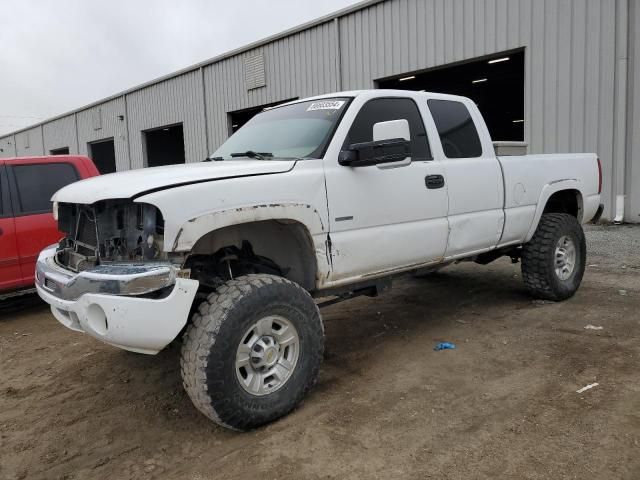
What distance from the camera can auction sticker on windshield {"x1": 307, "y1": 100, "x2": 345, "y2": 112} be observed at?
12.8ft

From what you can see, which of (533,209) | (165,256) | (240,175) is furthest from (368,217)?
(533,209)

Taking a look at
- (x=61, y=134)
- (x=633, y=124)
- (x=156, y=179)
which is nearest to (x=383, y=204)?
(x=156, y=179)

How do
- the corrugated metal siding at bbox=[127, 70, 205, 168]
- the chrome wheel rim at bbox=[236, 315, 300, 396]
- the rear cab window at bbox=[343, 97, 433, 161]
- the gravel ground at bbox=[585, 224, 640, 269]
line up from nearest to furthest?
the chrome wheel rim at bbox=[236, 315, 300, 396]
the rear cab window at bbox=[343, 97, 433, 161]
the gravel ground at bbox=[585, 224, 640, 269]
the corrugated metal siding at bbox=[127, 70, 205, 168]

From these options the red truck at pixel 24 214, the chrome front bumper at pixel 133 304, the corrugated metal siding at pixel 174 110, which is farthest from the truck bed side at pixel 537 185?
the corrugated metal siding at pixel 174 110

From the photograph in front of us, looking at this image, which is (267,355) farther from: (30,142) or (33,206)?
(30,142)

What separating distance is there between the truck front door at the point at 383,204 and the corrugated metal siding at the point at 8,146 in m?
46.3

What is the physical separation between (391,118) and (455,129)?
0.80 metres

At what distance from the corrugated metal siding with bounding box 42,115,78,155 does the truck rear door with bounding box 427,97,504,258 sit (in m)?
30.6

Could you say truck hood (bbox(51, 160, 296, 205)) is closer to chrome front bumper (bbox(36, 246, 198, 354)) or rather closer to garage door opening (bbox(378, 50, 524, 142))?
chrome front bumper (bbox(36, 246, 198, 354))

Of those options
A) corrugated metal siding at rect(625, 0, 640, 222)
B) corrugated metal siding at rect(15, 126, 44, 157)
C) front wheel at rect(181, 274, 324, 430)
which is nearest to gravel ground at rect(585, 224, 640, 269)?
corrugated metal siding at rect(625, 0, 640, 222)

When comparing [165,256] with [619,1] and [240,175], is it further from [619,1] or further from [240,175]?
[619,1]

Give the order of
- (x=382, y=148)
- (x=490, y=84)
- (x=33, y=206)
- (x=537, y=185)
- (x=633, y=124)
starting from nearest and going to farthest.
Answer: (x=382, y=148)
(x=537, y=185)
(x=33, y=206)
(x=633, y=124)
(x=490, y=84)

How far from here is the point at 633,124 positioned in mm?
9648

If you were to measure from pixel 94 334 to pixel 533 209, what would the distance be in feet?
13.6
